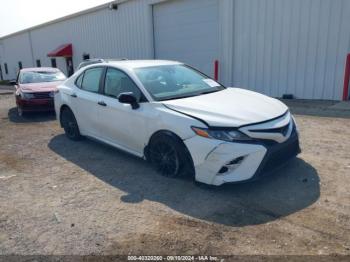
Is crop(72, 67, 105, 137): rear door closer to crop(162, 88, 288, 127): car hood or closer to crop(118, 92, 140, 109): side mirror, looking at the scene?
crop(118, 92, 140, 109): side mirror

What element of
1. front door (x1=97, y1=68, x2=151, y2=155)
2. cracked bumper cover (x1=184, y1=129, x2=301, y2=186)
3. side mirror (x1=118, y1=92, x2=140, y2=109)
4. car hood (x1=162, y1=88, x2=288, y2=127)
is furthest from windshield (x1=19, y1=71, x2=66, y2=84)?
cracked bumper cover (x1=184, y1=129, x2=301, y2=186)

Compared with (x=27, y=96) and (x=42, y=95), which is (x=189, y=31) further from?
(x=27, y=96)

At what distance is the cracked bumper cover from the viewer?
3.48 metres

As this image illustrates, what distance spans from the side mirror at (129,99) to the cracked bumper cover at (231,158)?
1057mm

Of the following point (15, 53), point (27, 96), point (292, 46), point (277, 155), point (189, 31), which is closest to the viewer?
point (277, 155)

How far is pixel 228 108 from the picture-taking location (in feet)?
12.7

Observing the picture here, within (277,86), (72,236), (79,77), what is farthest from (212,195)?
(277,86)

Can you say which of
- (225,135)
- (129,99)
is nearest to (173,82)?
(129,99)

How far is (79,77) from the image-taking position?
19.6 feet

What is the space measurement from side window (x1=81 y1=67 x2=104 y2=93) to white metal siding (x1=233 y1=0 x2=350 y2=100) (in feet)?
21.5

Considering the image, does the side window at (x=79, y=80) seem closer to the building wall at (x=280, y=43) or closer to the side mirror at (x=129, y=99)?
the side mirror at (x=129, y=99)

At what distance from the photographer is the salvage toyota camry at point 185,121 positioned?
140 inches

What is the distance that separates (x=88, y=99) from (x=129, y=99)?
1.43m

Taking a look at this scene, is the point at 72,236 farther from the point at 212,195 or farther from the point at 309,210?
the point at 309,210
